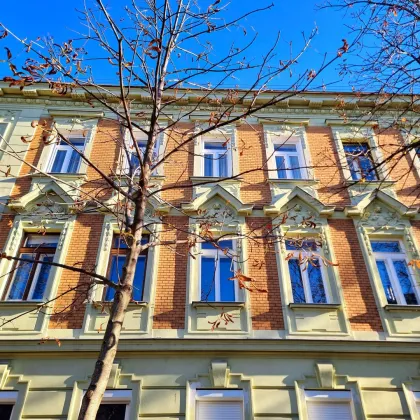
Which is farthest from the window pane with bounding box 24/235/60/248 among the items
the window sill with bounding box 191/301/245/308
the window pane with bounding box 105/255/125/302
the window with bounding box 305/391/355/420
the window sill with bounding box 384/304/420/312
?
the window sill with bounding box 384/304/420/312

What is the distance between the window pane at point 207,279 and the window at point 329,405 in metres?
2.59

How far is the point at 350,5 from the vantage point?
6457 mm

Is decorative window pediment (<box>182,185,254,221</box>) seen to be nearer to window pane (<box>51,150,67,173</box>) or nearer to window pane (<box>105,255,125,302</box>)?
window pane (<box>105,255,125,302</box>)

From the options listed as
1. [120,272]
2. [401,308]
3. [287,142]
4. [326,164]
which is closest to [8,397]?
→ [120,272]

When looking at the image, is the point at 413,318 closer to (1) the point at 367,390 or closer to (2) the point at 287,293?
(1) the point at 367,390

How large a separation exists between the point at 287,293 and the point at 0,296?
19.4ft

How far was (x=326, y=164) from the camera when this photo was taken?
1105cm

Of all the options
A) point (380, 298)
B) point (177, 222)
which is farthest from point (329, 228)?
point (177, 222)

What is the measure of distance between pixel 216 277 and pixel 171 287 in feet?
3.30

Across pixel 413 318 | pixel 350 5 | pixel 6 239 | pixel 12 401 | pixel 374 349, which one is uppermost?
pixel 350 5

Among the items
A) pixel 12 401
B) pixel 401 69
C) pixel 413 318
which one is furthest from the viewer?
pixel 413 318

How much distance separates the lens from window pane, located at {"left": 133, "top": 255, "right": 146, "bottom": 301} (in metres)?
8.27

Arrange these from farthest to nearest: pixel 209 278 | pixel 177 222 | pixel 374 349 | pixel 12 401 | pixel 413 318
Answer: pixel 177 222 < pixel 209 278 < pixel 413 318 < pixel 374 349 < pixel 12 401

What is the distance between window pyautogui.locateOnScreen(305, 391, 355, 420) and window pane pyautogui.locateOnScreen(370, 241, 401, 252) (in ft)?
11.9
